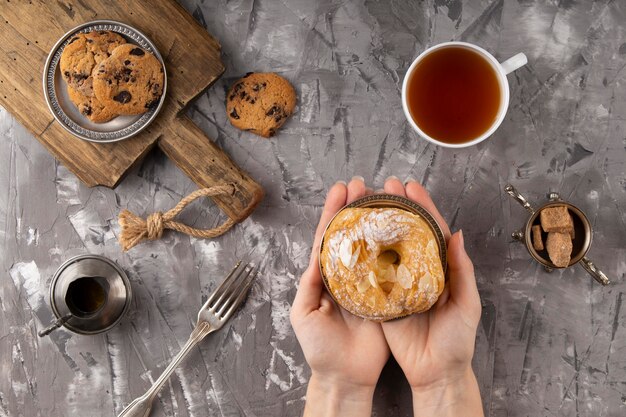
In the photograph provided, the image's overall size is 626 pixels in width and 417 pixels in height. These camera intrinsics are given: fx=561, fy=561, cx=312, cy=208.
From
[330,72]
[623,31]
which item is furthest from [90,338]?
[623,31]

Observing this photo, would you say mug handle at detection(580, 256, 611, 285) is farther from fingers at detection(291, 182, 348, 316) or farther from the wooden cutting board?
the wooden cutting board

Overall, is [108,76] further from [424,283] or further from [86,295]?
[424,283]

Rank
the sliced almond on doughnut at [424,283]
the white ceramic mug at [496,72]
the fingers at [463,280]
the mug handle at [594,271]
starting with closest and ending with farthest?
the sliced almond on doughnut at [424,283]
the fingers at [463,280]
the white ceramic mug at [496,72]
the mug handle at [594,271]

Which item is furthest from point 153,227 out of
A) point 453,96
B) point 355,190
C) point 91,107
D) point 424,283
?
point 453,96

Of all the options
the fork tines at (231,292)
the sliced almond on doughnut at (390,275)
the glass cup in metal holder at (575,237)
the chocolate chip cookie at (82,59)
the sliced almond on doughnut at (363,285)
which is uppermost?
the chocolate chip cookie at (82,59)

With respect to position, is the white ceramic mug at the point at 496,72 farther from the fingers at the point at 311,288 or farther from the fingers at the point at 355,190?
the fingers at the point at 311,288

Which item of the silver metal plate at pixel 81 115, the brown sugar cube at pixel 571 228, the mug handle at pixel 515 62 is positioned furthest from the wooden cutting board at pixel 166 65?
the brown sugar cube at pixel 571 228

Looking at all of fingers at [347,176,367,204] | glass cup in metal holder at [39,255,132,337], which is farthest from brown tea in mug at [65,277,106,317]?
fingers at [347,176,367,204]
